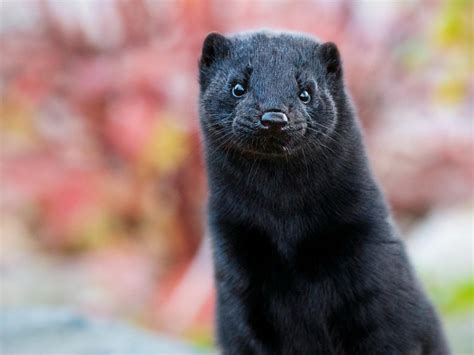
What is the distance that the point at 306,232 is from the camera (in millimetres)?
3318

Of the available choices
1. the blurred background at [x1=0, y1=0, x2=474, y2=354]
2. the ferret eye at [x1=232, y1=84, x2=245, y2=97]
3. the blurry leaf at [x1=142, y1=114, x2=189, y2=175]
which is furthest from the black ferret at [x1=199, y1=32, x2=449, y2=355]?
the blurry leaf at [x1=142, y1=114, x2=189, y2=175]

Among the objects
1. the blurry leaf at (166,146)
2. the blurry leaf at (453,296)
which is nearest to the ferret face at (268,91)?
the blurry leaf at (166,146)

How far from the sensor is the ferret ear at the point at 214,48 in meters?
3.48

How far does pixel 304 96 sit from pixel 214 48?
467 millimetres

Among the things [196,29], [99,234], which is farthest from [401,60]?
[99,234]

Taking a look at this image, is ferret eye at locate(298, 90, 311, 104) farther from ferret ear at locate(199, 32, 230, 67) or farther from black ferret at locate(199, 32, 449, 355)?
ferret ear at locate(199, 32, 230, 67)

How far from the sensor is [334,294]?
3.32 metres

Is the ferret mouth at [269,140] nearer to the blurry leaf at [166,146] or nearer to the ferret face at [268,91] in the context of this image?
the ferret face at [268,91]

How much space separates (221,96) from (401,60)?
3.76 m

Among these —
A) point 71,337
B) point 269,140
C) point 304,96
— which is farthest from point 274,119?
point 71,337

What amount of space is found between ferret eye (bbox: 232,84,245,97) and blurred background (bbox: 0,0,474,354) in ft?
6.69

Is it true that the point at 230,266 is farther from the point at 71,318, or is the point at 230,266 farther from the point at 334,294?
the point at 71,318

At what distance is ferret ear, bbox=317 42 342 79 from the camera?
343cm

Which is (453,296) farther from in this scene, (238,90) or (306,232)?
(238,90)
